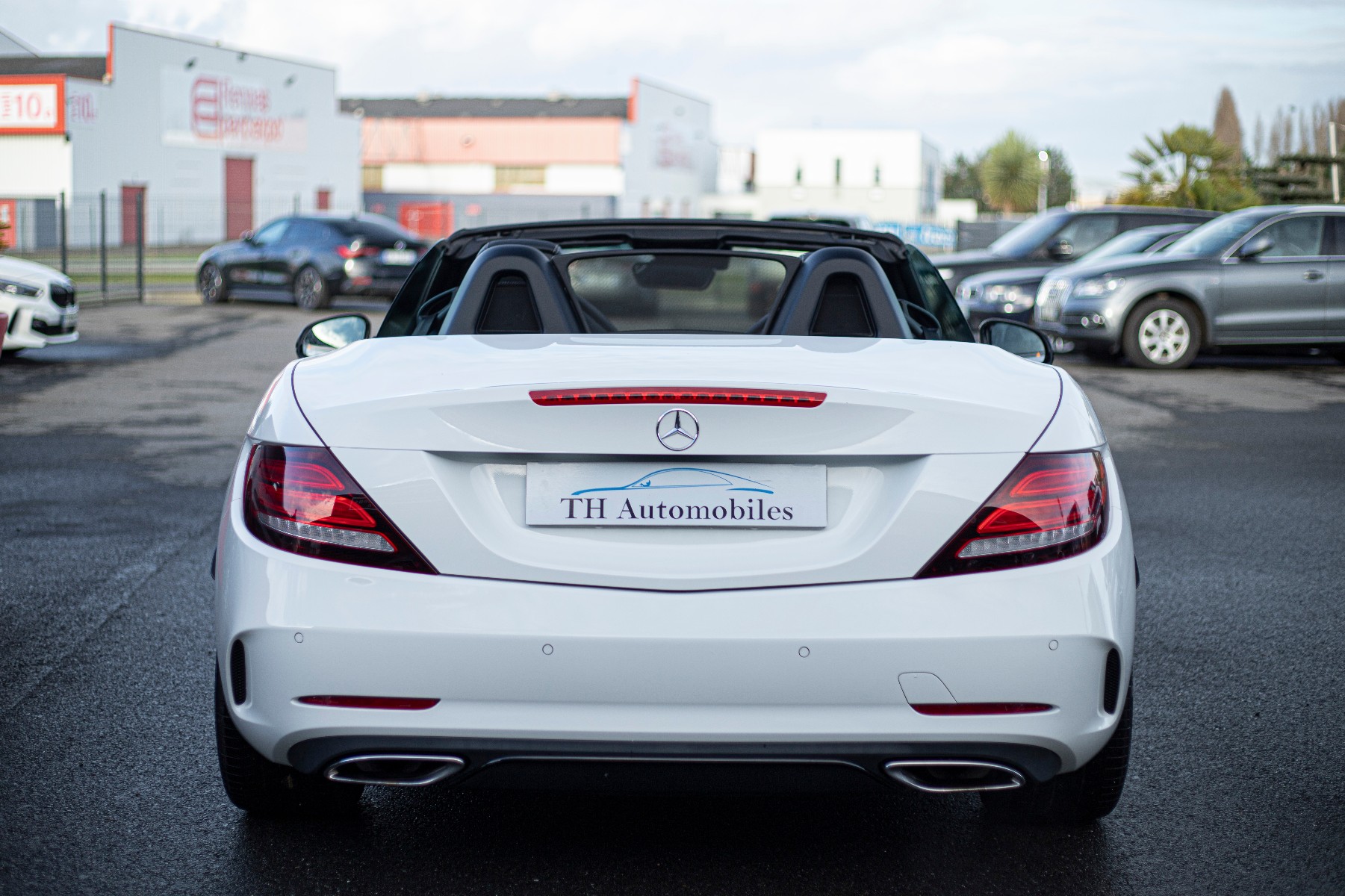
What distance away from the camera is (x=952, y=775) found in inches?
108

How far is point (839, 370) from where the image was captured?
9.43 feet

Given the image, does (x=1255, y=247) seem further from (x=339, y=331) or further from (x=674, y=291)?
(x=339, y=331)

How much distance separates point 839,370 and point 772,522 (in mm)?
375

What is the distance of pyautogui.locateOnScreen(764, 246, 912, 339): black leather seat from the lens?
364 cm

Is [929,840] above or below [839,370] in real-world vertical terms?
below

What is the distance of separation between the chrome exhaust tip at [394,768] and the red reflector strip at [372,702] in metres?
0.09

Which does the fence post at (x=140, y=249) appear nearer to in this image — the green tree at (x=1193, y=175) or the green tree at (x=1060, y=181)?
the green tree at (x=1193, y=175)

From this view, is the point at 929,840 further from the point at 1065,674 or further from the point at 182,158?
the point at 182,158

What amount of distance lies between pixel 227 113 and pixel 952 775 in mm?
57909

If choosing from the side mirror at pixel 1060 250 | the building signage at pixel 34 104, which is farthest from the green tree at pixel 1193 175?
the building signage at pixel 34 104

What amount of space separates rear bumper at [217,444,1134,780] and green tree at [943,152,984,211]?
153433 mm

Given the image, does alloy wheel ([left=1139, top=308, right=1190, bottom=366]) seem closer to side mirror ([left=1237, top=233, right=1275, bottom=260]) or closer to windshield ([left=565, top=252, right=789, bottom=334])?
side mirror ([left=1237, top=233, right=1275, bottom=260])

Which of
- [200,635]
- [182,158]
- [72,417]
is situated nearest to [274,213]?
[182,158]

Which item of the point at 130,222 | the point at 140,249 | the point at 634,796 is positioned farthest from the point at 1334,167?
the point at 634,796
